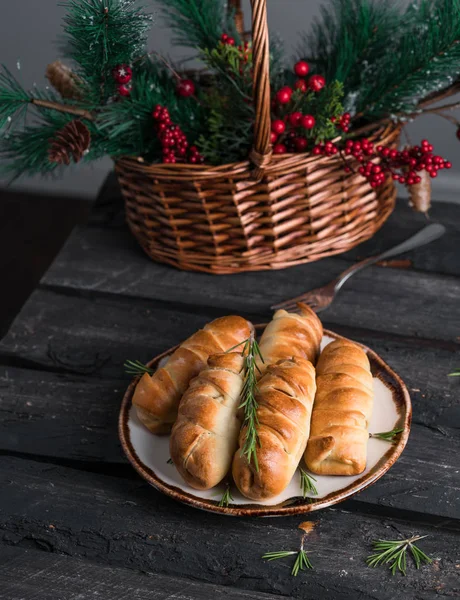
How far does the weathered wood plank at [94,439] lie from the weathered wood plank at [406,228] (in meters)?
0.45

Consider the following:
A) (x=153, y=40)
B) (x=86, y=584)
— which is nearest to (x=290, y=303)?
(x=86, y=584)

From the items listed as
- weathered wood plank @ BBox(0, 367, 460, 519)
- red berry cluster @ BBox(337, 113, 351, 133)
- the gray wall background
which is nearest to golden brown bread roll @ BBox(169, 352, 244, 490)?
weathered wood plank @ BBox(0, 367, 460, 519)

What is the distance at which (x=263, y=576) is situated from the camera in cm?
83

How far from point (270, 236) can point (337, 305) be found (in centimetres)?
17

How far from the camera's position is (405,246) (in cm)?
139

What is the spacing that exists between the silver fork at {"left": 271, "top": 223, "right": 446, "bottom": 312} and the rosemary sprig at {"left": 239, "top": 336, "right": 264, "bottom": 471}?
0.30m

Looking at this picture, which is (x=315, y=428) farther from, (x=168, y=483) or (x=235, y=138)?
(x=235, y=138)

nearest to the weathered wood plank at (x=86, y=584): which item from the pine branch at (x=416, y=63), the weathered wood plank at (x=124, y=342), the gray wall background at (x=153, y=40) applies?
the weathered wood plank at (x=124, y=342)

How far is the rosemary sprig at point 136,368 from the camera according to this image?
1079 millimetres

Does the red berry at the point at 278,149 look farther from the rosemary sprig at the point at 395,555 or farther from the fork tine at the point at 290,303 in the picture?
the rosemary sprig at the point at 395,555

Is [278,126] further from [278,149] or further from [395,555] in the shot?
[395,555]

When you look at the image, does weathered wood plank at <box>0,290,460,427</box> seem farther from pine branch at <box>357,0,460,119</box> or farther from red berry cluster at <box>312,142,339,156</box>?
pine branch at <box>357,0,460,119</box>

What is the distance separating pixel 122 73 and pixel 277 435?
664 mm

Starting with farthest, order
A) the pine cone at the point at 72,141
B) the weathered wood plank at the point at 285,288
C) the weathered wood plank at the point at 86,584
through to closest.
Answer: the weathered wood plank at the point at 285,288 < the pine cone at the point at 72,141 < the weathered wood plank at the point at 86,584
